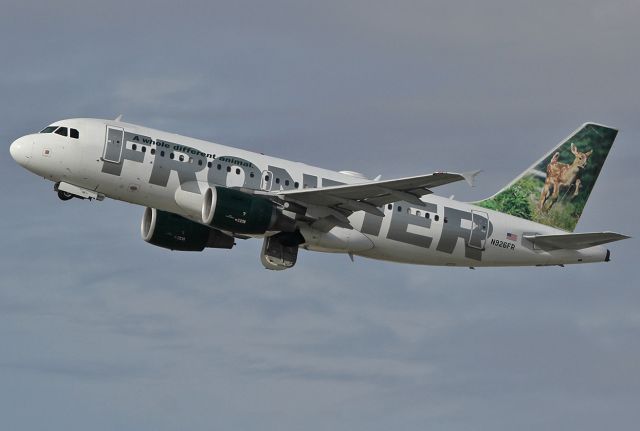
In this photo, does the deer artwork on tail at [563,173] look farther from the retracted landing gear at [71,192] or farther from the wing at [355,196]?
the retracted landing gear at [71,192]

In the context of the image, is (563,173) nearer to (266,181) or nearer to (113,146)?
(266,181)

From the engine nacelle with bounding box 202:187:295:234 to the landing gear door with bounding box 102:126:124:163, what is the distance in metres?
4.07

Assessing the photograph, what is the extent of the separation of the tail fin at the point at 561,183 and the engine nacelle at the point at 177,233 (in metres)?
12.7

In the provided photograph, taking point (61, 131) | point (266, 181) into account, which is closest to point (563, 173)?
point (266, 181)

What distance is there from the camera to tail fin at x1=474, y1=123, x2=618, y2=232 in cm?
6881

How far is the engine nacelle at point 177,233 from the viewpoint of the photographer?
216ft

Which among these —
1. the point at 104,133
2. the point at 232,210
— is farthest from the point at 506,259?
the point at 104,133

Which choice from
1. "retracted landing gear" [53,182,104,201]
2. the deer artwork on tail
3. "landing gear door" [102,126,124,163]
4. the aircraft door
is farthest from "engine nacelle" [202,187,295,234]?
the deer artwork on tail

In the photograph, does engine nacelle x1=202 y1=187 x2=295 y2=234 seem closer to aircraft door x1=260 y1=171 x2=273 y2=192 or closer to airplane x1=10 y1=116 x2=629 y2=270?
airplane x1=10 y1=116 x2=629 y2=270

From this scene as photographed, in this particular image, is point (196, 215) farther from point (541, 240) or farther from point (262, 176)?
point (541, 240)

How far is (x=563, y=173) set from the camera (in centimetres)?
7062

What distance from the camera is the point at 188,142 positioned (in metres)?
60.9

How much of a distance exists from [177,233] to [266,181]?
6.70 metres

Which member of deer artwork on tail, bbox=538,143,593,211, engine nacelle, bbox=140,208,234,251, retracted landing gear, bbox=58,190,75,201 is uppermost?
deer artwork on tail, bbox=538,143,593,211
